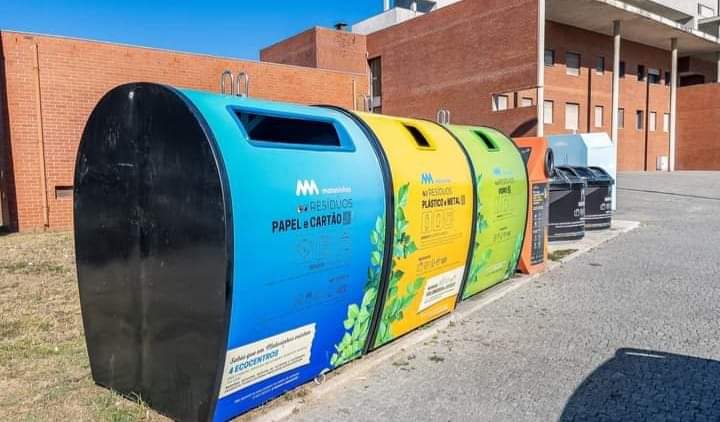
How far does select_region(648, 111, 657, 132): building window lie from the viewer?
32031 millimetres

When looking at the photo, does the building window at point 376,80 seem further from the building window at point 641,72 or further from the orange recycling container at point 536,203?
the orange recycling container at point 536,203

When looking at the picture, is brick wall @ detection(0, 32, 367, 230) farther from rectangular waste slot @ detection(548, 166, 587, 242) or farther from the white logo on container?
the white logo on container

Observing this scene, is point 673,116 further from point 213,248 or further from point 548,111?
point 213,248

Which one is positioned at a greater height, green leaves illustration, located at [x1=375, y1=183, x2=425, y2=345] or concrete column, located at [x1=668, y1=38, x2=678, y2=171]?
concrete column, located at [x1=668, y1=38, x2=678, y2=171]

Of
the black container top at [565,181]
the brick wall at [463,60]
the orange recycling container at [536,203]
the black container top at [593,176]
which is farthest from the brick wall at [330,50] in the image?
the orange recycling container at [536,203]

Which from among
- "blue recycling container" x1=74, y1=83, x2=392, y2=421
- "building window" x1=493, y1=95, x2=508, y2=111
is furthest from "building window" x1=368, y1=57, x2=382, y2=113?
"blue recycling container" x1=74, y1=83, x2=392, y2=421

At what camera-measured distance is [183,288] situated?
8.38 feet

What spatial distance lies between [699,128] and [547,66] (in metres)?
14.6

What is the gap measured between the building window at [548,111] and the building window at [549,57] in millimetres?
1890

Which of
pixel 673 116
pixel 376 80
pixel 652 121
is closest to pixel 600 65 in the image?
pixel 652 121

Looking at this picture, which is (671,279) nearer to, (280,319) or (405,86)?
(280,319)

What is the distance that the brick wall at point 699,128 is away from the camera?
1277 inches

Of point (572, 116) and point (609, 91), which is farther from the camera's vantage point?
point (609, 91)

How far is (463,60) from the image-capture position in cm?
2475
